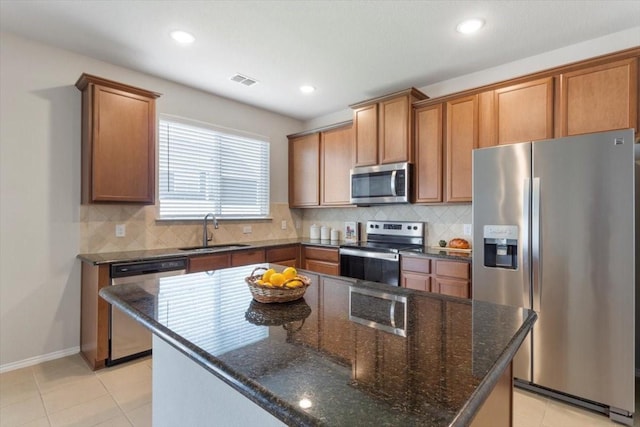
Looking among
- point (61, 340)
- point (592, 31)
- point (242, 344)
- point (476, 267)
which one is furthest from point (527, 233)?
point (61, 340)

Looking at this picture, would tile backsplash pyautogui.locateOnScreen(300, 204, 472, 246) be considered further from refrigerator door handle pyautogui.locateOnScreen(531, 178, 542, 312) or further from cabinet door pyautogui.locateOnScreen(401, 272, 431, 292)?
refrigerator door handle pyautogui.locateOnScreen(531, 178, 542, 312)

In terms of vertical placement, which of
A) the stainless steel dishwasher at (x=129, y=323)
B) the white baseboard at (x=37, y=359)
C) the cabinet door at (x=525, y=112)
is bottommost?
the white baseboard at (x=37, y=359)

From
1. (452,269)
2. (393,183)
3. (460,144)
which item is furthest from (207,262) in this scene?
(460,144)

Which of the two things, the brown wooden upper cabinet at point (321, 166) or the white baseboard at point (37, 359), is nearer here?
the white baseboard at point (37, 359)

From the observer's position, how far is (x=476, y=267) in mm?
2561

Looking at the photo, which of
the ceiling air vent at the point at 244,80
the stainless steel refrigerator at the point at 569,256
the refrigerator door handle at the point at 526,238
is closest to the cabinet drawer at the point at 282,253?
the ceiling air vent at the point at 244,80

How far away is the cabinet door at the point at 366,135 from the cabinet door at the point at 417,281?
1.31 m

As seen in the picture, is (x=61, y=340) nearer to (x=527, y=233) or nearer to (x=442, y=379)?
(x=442, y=379)

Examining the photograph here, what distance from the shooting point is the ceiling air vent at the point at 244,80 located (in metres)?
3.39

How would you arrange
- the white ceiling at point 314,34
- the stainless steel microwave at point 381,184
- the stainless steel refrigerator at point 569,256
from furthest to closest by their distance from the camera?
the stainless steel microwave at point 381,184 < the white ceiling at point 314,34 < the stainless steel refrigerator at point 569,256

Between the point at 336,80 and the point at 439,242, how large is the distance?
A: 2.06 meters

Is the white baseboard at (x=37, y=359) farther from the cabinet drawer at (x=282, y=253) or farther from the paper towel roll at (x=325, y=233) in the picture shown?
the paper towel roll at (x=325, y=233)

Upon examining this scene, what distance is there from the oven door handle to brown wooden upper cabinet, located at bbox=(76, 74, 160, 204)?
2054 mm

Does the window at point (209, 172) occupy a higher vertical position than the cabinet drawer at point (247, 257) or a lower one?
higher
